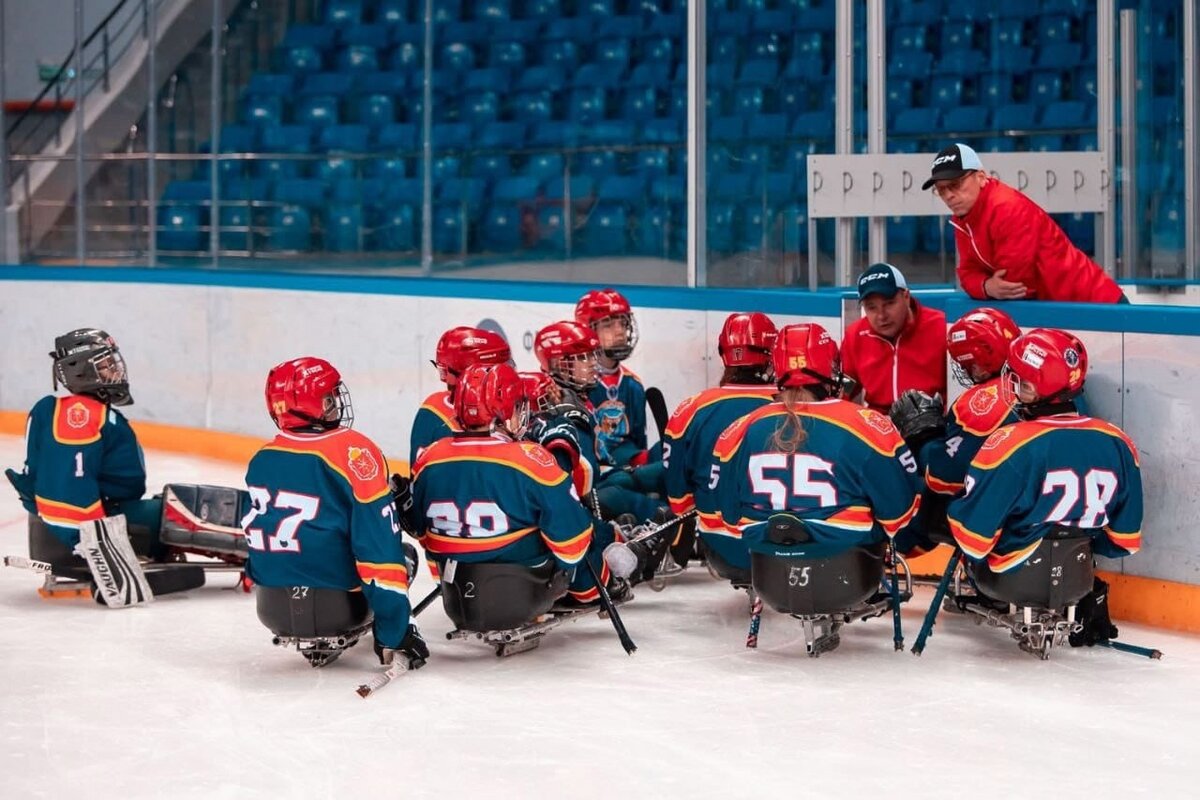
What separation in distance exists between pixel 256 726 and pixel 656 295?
10.1 ft

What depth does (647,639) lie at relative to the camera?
493 cm

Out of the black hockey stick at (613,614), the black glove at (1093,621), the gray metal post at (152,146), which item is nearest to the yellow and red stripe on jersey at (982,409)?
the black glove at (1093,621)

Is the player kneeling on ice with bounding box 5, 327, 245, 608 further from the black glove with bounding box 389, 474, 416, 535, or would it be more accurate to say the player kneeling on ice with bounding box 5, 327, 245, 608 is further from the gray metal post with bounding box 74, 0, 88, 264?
the gray metal post with bounding box 74, 0, 88, 264

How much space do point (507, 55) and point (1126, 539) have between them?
5.39 meters

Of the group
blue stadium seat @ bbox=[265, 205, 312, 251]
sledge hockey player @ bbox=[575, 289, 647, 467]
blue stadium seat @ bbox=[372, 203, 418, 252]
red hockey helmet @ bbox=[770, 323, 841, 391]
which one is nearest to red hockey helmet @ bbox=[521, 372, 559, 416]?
sledge hockey player @ bbox=[575, 289, 647, 467]

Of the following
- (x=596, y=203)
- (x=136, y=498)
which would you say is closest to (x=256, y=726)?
(x=136, y=498)

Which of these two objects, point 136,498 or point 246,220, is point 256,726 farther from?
point 246,220

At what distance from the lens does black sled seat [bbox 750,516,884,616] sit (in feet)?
14.9

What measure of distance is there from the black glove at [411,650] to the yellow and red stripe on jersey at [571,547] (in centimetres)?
41

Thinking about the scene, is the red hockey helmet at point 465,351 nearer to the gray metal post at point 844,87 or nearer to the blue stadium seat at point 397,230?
the gray metal post at point 844,87

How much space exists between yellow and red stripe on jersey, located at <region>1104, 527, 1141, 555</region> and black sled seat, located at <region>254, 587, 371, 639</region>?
194cm

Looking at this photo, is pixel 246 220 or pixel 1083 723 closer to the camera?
pixel 1083 723

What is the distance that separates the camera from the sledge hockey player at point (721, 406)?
523 cm

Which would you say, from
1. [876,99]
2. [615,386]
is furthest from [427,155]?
[615,386]
